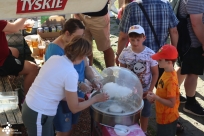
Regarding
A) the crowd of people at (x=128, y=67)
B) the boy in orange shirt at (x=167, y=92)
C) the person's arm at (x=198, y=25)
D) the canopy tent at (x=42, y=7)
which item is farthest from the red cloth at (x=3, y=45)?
the person's arm at (x=198, y=25)

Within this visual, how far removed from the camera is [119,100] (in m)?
3.12

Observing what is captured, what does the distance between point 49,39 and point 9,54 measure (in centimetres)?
107

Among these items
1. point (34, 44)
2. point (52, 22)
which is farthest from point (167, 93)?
point (52, 22)

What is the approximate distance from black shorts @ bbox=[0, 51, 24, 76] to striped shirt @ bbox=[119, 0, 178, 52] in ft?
5.29

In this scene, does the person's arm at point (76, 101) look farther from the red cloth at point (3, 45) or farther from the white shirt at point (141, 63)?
the red cloth at point (3, 45)

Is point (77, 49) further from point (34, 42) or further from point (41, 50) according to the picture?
point (34, 42)

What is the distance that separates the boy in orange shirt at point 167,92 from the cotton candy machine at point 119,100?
0.64ft

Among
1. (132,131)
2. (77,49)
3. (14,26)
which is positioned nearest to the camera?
(77,49)

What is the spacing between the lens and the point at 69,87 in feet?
8.68

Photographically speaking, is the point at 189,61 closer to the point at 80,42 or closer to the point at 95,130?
the point at 95,130

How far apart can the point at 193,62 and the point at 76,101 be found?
213 cm

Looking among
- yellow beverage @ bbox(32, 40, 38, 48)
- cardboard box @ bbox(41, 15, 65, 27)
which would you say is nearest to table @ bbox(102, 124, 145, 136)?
yellow beverage @ bbox(32, 40, 38, 48)

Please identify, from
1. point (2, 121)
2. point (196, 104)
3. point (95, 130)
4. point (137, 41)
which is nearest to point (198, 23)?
point (137, 41)

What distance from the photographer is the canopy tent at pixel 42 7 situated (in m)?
1.90
